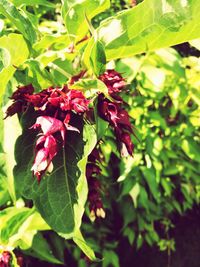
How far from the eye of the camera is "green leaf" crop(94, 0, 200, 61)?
66 cm

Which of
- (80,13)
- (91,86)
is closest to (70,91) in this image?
(91,86)

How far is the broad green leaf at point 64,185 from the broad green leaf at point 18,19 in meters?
0.16

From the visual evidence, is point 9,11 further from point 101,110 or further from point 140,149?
point 140,149

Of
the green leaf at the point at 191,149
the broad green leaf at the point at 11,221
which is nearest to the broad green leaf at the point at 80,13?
the broad green leaf at the point at 11,221

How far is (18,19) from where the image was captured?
0.77 metres

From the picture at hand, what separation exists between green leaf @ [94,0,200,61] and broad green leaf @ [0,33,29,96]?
0.44 feet

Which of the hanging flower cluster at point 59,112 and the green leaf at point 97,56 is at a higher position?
the green leaf at point 97,56

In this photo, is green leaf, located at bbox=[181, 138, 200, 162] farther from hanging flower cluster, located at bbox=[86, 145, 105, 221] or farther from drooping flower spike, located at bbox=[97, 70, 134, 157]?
drooping flower spike, located at bbox=[97, 70, 134, 157]

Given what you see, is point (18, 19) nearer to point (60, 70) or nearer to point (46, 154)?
point (60, 70)

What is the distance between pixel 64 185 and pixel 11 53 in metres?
0.24

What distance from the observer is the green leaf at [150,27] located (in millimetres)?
665

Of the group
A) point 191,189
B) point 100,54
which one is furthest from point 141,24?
point 191,189

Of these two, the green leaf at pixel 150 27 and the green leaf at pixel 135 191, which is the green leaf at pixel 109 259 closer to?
the green leaf at pixel 135 191

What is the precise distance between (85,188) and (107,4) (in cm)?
31
